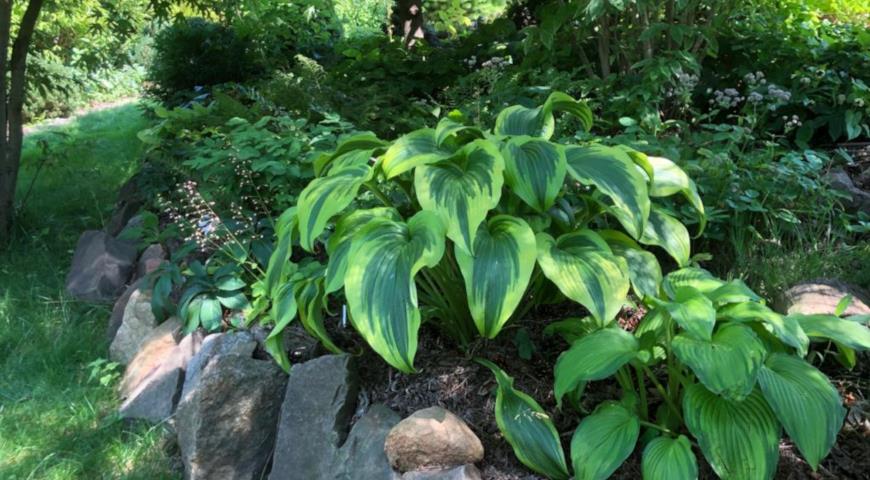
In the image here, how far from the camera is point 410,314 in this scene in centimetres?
202

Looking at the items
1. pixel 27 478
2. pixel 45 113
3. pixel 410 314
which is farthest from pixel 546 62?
pixel 45 113

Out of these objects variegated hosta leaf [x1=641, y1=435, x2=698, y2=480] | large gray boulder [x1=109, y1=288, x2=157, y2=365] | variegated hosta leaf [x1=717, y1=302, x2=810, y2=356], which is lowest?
large gray boulder [x1=109, y1=288, x2=157, y2=365]

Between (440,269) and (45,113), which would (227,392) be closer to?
(440,269)

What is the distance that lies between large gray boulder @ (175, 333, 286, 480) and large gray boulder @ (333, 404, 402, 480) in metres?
0.44

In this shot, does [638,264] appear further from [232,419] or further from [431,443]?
[232,419]

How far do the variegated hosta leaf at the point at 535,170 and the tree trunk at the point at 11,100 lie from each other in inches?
150

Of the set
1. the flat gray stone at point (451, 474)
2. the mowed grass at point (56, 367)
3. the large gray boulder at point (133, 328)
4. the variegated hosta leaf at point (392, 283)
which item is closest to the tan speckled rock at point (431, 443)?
the flat gray stone at point (451, 474)

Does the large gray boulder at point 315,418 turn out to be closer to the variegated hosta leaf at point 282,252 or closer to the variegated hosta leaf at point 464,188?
the variegated hosta leaf at point 282,252

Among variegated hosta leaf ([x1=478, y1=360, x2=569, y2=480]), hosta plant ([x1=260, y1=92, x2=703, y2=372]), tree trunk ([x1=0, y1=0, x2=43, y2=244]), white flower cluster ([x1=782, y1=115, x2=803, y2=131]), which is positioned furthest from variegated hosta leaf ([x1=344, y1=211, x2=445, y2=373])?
tree trunk ([x1=0, y1=0, x2=43, y2=244])

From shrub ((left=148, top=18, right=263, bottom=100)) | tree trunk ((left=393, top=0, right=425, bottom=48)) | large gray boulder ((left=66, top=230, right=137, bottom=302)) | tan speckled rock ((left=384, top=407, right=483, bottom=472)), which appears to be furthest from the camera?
tree trunk ((left=393, top=0, right=425, bottom=48))

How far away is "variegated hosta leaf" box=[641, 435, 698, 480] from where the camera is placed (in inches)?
73.9

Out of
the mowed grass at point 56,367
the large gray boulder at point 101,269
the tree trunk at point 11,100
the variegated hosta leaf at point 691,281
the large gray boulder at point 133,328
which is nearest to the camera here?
the variegated hosta leaf at point 691,281

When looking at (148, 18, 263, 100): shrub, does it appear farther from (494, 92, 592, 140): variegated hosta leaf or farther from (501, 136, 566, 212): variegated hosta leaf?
(501, 136, 566, 212): variegated hosta leaf

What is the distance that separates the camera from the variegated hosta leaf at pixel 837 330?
A: 1997 mm
